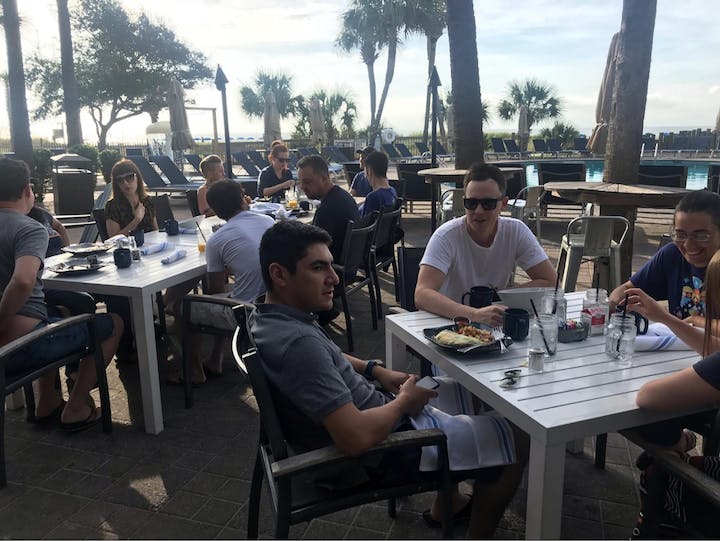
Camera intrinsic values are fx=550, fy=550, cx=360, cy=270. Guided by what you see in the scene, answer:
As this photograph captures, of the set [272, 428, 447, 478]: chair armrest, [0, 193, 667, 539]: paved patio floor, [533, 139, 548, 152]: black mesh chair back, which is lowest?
[0, 193, 667, 539]: paved patio floor

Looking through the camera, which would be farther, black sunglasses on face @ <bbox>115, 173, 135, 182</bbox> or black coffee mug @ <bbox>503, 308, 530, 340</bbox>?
black sunglasses on face @ <bbox>115, 173, 135, 182</bbox>

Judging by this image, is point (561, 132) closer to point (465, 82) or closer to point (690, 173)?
point (690, 173)

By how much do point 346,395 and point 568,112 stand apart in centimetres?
3226

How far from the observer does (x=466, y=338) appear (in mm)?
1852

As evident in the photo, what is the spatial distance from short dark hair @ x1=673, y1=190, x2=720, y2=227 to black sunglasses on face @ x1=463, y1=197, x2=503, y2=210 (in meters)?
0.73

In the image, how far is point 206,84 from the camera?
29.6 metres

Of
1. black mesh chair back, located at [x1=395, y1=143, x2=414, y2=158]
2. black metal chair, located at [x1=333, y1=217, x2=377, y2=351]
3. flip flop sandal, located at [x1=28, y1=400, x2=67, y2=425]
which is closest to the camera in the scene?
flip flop sandal, located at [x1=28, y1=400, x2=67, y2=425]

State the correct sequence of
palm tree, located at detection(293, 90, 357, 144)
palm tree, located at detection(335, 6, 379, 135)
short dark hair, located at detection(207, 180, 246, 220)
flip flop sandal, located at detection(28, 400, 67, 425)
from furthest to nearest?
palm tree, located at detection(293, 90, 357, 144), palm tree, located at detection(335, 6, 379, 135), short dark hair, located at detection(207, 180, 246, 220), flip flop sandal, located at detection(28, 400, 67, 425)

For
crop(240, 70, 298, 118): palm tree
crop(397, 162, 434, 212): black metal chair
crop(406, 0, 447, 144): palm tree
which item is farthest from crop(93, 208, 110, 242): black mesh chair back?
crop(240, 70, 298, 118): palm tree

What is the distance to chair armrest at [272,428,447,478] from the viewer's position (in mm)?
1405

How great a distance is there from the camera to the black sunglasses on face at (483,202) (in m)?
2.47

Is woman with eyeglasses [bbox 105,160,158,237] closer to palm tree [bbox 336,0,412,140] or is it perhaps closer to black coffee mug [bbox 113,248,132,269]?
black coffee mug [bbox 113,248,132,269]

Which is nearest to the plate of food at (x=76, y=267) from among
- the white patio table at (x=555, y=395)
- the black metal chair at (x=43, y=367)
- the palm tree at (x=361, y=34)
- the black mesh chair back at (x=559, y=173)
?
the black metal chair at (x=43, y=367)

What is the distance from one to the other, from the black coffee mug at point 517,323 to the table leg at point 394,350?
1.65 ft
